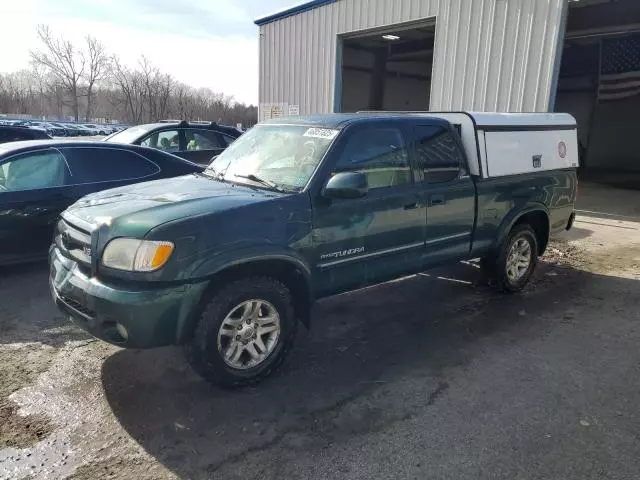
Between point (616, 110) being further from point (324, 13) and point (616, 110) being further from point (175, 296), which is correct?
point (175, 296)

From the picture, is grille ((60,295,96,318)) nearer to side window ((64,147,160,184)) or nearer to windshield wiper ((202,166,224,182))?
windshield wiper ((202,166,224,182))

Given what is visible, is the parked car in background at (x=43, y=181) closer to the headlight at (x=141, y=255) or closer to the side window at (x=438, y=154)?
the headlight at (x=141, y=255)

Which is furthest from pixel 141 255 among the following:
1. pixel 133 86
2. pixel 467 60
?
pixel 133 86

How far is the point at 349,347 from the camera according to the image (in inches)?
165

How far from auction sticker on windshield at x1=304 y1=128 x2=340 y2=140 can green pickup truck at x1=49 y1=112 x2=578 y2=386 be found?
0.04 feet

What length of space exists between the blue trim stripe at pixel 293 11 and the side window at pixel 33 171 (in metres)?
10.1

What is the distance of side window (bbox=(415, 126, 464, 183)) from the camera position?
4.46 metres

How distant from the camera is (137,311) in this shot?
2994mm

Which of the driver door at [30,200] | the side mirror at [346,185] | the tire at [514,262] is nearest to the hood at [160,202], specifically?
the side mirror at [346,185]

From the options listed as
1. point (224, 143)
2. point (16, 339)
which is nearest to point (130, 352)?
point (16, 339)

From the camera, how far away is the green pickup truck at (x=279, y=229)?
310 cm

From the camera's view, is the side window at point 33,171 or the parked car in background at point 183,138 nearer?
the side window at point 33,171

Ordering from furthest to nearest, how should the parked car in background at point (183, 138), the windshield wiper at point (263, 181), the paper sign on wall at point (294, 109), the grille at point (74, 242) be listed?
1. the paper sign on wall at point (294, 109)
2. the parked car in background at point (183, 138)
3. the windshield wiper at point (263, 181)
4. the grille at point (74, 242)

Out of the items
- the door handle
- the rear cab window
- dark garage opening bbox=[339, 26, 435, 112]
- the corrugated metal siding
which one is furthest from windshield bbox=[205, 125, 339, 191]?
dark garage opening bbox=[339, 26, 435, 112]
